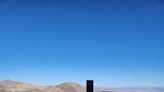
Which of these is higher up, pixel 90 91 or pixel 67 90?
pixel 67 90

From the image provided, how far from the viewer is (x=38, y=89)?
14938 cm

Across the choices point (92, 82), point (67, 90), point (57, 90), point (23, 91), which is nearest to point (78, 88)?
point (67, 90)

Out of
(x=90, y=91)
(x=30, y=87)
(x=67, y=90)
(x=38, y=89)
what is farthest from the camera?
(x=67, y=90)

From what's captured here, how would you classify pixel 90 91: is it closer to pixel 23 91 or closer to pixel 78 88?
pixel 23 91

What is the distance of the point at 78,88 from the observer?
587 feet

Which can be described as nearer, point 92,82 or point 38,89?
point 92,82

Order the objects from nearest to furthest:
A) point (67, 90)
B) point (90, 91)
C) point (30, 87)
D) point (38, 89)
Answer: point (90, 91), point (38, 89), point (30, 87), point (67, 90)

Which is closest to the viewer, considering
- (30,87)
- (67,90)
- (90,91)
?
(90,91)

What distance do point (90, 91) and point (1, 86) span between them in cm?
14233

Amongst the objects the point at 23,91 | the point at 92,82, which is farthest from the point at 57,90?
the point at 92,82

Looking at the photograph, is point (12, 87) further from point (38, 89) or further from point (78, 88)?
point (78, 88)

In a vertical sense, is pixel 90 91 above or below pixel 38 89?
below

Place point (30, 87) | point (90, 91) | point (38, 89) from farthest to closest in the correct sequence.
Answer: point (30, 87) → point (38, 89) → point (90, 91)

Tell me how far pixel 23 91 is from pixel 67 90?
28630mm
